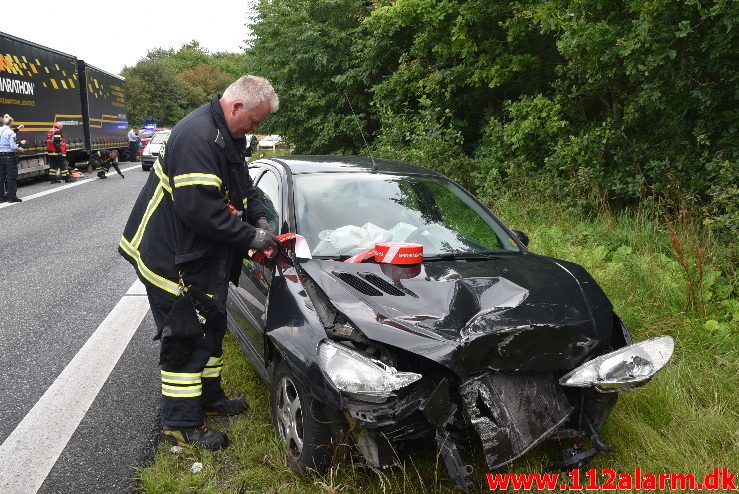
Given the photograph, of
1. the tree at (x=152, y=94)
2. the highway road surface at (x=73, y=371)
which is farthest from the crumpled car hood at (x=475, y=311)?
the tree at (x=152, y=94)

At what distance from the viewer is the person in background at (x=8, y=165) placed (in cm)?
1291

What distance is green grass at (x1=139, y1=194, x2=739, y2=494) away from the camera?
279cm

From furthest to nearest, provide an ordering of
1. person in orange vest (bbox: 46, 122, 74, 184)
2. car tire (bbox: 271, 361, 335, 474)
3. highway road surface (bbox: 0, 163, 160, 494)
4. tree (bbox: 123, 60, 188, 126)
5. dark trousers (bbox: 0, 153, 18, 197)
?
tree (bbox: 123, 60, 188, 126)
person in orange vest (bbox: 46, 122, 74, 184)
dark trousers (bbox: 0, 153, 18, 197)
highway road surface (bbox: 0, 163, 160, 494)
car tire (bbox: 271, 361, 335, 474)

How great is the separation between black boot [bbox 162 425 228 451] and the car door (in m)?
0.48

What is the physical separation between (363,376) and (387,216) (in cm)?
158

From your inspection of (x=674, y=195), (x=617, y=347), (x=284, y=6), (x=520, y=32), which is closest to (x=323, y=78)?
(x=284, y=6)

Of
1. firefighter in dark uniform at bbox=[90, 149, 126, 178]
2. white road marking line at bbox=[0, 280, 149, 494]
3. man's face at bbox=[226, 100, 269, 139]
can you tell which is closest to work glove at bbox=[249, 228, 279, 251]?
man's face at bbox=[226, 100, 269, 139]

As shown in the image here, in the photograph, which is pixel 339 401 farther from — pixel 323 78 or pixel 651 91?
pixel 323 78

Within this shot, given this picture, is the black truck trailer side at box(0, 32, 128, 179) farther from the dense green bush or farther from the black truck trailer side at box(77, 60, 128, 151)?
the dense green bush

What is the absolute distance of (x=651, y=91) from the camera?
21.9 feet

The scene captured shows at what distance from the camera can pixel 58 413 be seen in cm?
355

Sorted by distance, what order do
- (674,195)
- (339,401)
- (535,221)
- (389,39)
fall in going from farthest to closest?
1. (389,39)
2. (535,221)
3. (674,195)
4. (339,401)

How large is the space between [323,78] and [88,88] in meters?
9.24

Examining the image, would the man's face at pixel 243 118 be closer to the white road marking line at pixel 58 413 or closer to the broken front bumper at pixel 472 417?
the broken front bumper at pixel 472 417
